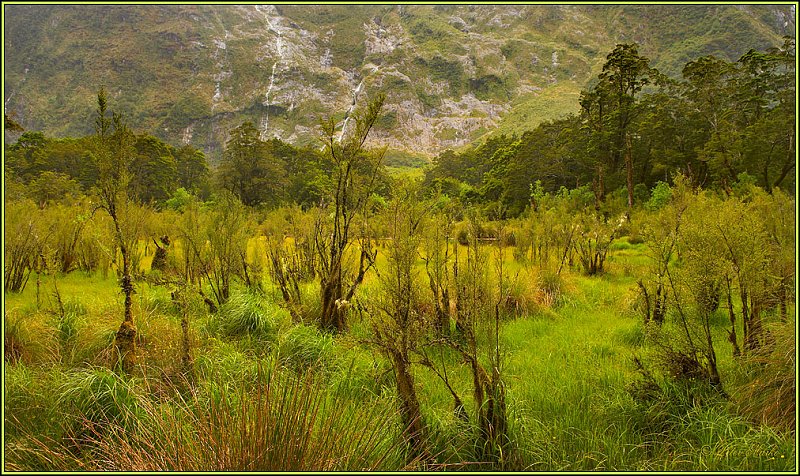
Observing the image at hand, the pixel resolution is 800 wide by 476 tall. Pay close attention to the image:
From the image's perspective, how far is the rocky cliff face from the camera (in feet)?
364

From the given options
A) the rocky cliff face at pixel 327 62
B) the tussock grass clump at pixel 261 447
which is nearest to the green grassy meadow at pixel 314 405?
the tussock grass clump at pixel 261 447

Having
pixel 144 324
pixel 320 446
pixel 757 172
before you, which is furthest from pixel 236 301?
pixel 757 172

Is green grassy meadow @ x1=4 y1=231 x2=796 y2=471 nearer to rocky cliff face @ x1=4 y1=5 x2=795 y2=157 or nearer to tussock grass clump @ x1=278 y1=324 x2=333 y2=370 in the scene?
tussock grass clump @ x1=278 y1=324 x2=333 y2=370

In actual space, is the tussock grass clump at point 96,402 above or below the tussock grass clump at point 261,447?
below

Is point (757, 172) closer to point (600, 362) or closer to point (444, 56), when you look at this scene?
point (600, 362)

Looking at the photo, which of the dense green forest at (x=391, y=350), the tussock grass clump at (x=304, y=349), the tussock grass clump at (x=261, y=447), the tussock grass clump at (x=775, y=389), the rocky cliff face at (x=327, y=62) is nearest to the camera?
the tussock grass clump at (x=261, y=447)

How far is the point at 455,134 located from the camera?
404 ft

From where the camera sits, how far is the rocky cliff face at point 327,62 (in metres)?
111

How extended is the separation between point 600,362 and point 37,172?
140ft

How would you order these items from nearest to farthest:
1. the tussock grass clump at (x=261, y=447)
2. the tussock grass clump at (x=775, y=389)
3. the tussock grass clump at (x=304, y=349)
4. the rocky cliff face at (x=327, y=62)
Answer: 1. the tussock grass clump at (x=261, y=447)
2. the tussock grass clump at (x=775, y=389)
3. the tussock grass clump at (x=304, y=349)
4. the rocky cliff face at (x=327, y=62)

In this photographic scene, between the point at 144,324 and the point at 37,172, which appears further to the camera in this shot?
the point at 37,172

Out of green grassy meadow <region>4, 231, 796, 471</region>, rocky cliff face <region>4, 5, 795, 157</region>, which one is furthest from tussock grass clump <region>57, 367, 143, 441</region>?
rocky cliff face <region>4, 5, 795, 157</region>

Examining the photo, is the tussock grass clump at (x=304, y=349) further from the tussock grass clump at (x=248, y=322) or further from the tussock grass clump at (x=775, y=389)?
the tussock grass clump at (x=775, y=389)

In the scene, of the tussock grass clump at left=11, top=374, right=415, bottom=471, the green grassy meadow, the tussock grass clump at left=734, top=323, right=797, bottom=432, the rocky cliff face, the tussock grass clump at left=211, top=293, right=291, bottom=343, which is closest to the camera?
the tussock grass clump at left=11, top=374, right=415, bottom=471
